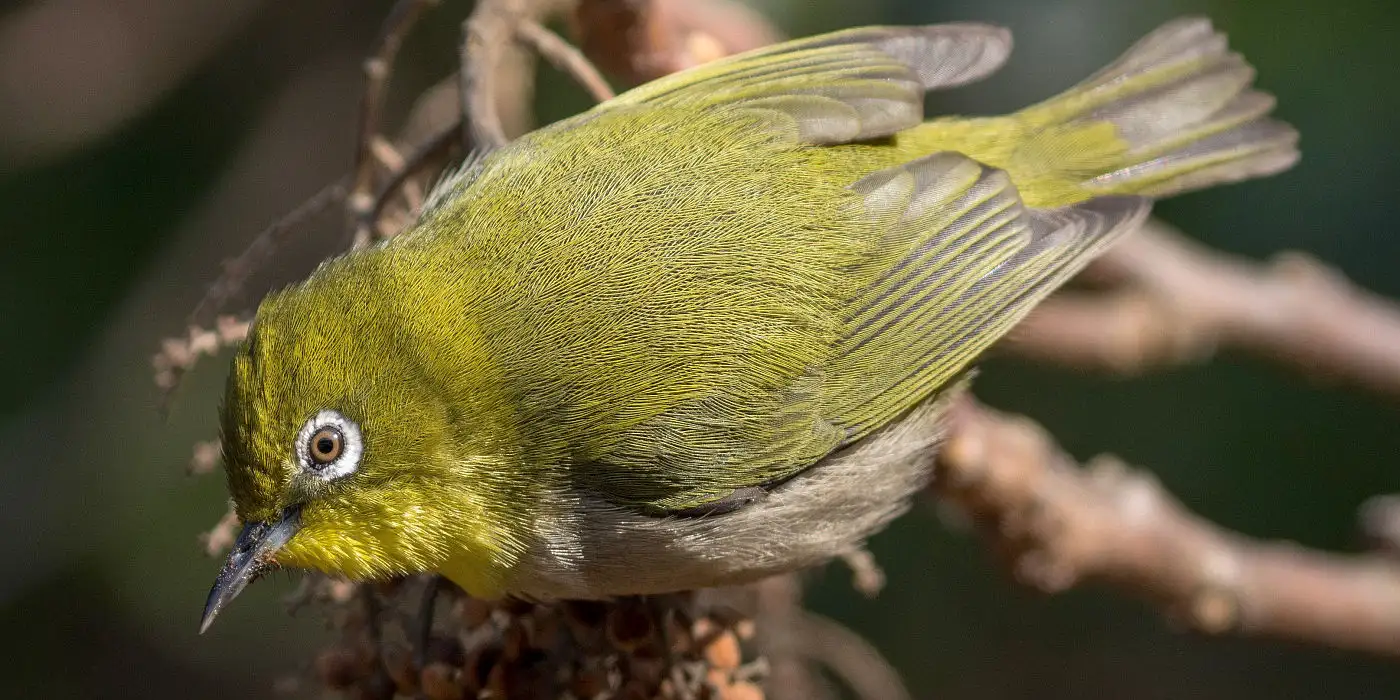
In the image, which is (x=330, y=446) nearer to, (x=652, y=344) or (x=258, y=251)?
(x=258, y=251)

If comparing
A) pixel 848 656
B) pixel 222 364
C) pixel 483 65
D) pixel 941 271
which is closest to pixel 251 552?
pixel 483 65

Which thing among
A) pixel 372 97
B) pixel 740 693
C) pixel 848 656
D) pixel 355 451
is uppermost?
pixel 372 97

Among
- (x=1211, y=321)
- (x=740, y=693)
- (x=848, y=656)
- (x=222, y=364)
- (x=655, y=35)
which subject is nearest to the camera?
(x=740, y=693)

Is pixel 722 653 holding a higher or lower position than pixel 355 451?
lower

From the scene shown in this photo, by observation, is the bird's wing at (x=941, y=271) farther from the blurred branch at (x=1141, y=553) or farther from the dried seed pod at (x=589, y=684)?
the dried seed pod at (x=589, y=684)

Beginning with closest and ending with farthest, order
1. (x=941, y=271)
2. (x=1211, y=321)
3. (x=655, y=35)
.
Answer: (x=941, y=271) → (x=655, y=35) → (x=1211, y=321)

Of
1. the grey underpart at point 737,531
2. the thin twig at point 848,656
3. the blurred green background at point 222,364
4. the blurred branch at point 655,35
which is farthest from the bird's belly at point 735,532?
the blurred green background at point 222,364

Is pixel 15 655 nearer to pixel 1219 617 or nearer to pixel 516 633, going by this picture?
pixel 516 633
